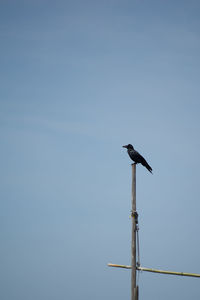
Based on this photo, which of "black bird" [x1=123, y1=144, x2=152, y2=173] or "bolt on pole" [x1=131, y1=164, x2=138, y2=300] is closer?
"bolt on pole" [x1=131, y1=164, x2=138, y2=300]

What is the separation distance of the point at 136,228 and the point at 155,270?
209cm

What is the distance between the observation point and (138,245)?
12.1 m

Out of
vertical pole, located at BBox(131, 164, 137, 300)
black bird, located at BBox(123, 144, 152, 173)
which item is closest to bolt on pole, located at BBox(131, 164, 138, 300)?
vertical pole, located at BBox(131, 164, 137, 300)

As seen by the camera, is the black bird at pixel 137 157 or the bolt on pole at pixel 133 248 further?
the black bird at pixel 137 157

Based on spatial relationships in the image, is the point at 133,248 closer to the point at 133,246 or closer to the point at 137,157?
the point at 133,246

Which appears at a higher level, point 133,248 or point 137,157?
point 137,157

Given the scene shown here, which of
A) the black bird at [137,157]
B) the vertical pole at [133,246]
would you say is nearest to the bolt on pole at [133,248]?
the vertical pole at [133,246]

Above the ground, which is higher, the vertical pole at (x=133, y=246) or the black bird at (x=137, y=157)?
the black bird at (x=137, y=157)

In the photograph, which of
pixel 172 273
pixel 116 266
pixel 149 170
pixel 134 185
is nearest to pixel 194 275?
pixel 172 273

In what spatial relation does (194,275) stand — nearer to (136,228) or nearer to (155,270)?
(155,270)

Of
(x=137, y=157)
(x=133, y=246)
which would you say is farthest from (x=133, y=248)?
(x=137, y=157)

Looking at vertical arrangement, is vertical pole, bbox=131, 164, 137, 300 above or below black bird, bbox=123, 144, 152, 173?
below

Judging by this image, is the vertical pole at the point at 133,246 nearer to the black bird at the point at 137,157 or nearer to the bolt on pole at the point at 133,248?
the bolt on pole at the point at 133,248

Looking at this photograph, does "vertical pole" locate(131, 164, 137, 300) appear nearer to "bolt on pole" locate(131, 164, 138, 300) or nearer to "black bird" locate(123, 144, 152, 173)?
"bolt on pole" locate(131, 164, 138, 300)
